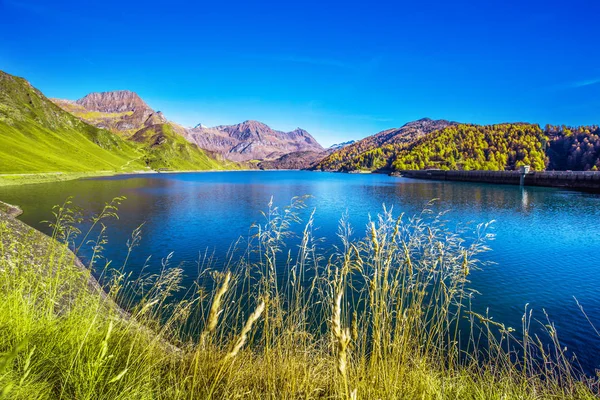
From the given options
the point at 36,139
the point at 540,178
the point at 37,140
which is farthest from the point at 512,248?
the point at 36,139

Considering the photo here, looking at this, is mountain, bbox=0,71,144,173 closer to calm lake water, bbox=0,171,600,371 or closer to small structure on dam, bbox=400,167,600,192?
Answer: calm lake water, bbox=0,171,600,371

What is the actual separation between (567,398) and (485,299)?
1125cm

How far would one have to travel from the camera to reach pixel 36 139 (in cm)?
13900

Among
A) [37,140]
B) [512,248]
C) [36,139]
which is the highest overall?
[36,139]

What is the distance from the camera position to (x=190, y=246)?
23656mm

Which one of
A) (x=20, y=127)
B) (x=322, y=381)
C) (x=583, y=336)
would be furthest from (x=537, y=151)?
(x=20, y=127)

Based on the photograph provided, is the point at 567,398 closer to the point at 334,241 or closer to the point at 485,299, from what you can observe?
the point at 485,299

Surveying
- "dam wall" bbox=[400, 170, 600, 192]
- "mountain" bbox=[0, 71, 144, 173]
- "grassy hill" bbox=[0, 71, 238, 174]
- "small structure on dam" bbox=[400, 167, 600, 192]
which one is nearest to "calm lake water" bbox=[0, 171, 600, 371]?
"dam wall" bbox=[400, 170, 600, 192]

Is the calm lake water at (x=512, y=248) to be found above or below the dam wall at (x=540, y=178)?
below

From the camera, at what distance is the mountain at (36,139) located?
3959 inches

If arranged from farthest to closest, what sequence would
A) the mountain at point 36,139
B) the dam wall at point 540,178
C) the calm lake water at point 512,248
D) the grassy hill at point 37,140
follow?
the mountain at point 36,139
the grassy hill at point 37,140
the dam wall at point 540,178
the calm lake water at point 512,248

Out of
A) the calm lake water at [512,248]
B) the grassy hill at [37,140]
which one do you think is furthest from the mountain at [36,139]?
the calm lake water at [512,248]

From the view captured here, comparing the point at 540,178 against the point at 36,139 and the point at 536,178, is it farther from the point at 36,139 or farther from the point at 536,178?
the point at 36,139

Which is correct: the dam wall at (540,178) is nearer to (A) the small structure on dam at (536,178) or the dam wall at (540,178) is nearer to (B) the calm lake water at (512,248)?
(A) the small structure on dam at (536,178)
